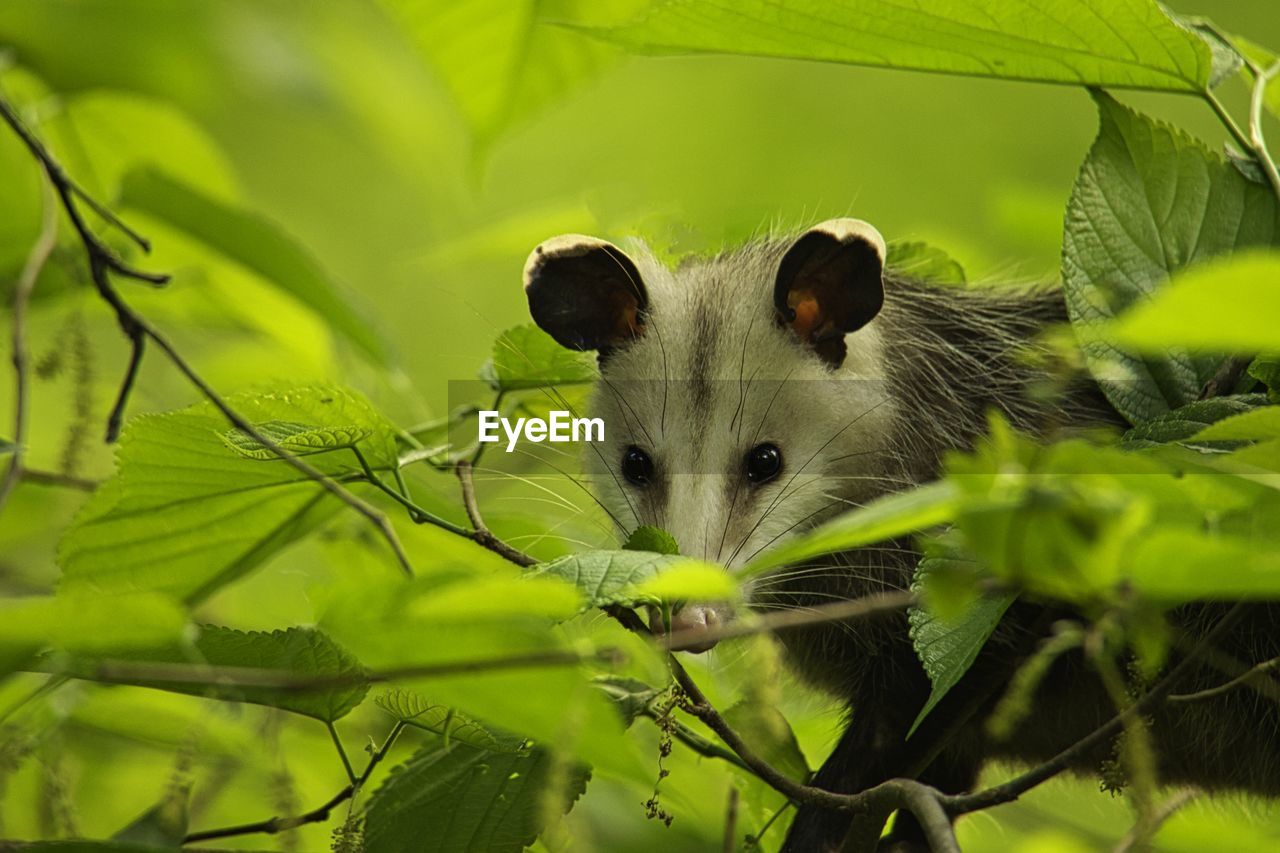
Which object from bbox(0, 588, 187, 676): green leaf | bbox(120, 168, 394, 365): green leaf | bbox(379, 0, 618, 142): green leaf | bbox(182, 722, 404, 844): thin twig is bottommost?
bbox(182, 722, 404, 844): thin twig

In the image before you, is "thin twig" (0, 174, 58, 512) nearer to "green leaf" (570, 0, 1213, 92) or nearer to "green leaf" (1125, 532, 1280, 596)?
"green leaf" (570, 0, 1213, 92)

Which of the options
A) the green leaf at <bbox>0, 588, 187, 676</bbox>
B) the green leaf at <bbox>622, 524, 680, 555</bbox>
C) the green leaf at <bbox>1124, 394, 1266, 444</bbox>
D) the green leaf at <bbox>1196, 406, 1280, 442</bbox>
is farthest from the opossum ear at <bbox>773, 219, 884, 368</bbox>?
the green leaf at <bbox>0, 588, 187, 676</bbox>

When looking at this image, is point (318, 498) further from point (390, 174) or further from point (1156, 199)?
point (390, 174)

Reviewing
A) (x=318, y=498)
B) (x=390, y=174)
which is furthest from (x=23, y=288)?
(x=390, y=174)

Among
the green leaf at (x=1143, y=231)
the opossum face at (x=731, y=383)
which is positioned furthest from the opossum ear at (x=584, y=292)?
the green leaf at (x=1143, y=231)

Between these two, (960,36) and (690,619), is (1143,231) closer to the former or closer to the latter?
(960,36)

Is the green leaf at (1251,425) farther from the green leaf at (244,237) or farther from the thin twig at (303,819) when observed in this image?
the green leaf at (244,237)
